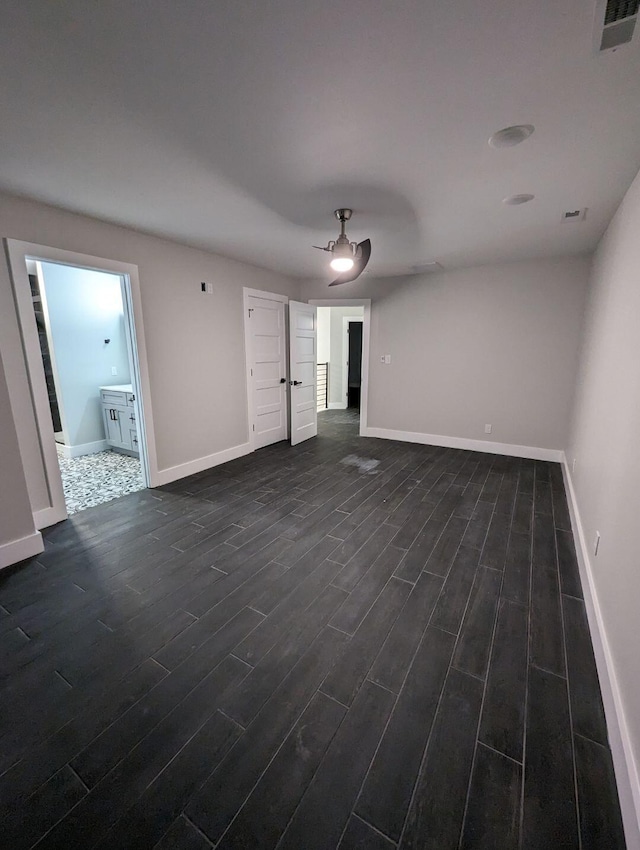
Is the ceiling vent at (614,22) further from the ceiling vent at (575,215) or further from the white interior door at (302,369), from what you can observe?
the white interior door at (302,369)

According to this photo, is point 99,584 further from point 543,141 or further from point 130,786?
point 543,141

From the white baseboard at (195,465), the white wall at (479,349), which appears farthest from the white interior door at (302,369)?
the white baseboard at (195,465)

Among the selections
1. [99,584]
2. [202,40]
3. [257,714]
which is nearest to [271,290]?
[202,40]

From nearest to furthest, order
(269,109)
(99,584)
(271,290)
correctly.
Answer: (269,109), (99,584), (271,290)

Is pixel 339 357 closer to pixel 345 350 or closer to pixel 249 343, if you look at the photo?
pixel 345 350

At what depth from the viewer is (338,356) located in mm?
8227

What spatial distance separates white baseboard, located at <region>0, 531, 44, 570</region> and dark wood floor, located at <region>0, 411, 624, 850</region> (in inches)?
4.1

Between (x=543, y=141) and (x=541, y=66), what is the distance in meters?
0.58

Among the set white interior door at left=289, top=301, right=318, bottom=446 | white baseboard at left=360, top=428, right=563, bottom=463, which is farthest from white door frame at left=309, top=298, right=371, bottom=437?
white baseboard at left=360, top=428, right=563, bottom=463

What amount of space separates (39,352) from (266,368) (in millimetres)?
2730

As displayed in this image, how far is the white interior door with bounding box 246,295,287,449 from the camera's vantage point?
477cm

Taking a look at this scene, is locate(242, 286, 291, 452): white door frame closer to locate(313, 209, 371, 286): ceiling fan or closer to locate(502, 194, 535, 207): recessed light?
locate(313, 209, 371, 286): ceiling fan

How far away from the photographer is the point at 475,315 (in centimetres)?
468

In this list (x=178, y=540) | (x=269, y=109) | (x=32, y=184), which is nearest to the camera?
(x=269, y=109)
